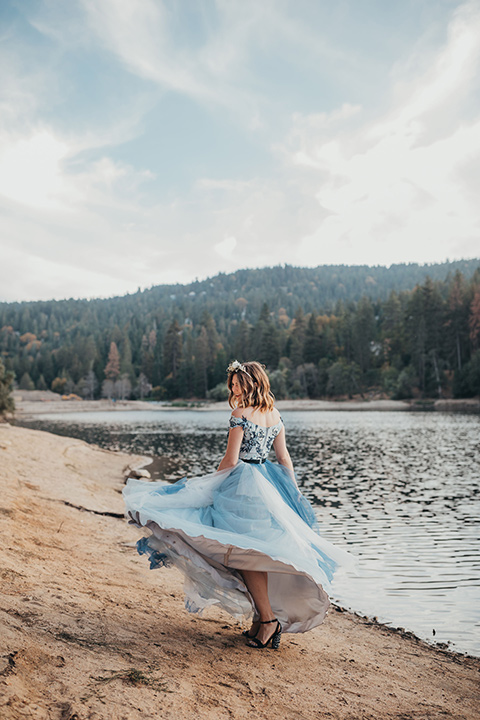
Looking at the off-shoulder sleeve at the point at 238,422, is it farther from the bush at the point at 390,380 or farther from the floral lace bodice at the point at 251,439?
the bush at the point at 390,380

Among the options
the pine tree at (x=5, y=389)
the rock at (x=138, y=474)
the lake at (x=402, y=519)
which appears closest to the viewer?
the lake at (x=402, y=519)

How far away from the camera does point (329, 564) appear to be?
4.20 metres

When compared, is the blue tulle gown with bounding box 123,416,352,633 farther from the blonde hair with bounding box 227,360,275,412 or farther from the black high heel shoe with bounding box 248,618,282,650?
the blonde hair with bounding box 227,360,275,412

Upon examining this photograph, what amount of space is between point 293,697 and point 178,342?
11991 cm

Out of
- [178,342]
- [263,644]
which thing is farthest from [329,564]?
[178,342]

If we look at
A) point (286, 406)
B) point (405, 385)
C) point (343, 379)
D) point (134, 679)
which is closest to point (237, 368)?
point (134, 679)

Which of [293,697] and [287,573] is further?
[287,573]

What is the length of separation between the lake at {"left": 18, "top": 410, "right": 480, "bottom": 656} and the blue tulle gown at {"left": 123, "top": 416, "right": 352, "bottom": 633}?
7.11 feet

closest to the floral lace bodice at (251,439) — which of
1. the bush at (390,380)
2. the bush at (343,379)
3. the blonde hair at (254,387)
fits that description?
the blonde hair at (254,387)

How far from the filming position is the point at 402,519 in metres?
11.2

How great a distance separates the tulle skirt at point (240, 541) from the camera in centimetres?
398

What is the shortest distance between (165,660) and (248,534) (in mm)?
1027

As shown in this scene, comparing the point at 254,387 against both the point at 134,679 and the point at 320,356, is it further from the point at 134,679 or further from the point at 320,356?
the point at 320,356

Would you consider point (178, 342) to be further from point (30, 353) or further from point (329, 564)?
point (329, 564)
